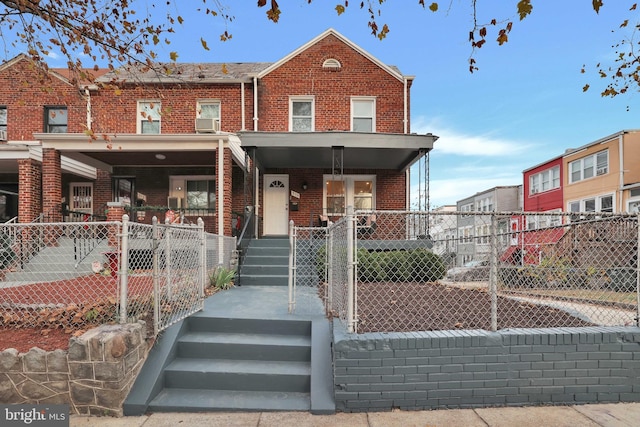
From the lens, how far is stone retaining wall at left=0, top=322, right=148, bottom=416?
10.3 ft

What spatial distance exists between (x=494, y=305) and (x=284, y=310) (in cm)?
270

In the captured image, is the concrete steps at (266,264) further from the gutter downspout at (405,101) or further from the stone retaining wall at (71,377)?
the gutter downspout at (405,101)

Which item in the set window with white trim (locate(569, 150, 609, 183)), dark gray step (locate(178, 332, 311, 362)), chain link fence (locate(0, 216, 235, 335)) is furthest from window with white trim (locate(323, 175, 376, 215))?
window with white trim (locate(569, 150, 609, 183))

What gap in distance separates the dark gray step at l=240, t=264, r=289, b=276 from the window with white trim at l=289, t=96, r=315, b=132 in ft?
19.8

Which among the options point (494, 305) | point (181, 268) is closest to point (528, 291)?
point (494, 305)

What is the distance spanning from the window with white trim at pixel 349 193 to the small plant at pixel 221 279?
5696 millimetres

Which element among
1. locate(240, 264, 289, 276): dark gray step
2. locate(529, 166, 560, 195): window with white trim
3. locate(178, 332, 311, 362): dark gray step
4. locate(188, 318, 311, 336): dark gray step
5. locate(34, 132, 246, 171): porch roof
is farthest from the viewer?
locate(529, 166, 560, 195): window with white trim

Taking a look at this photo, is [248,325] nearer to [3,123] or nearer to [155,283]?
[155,283]

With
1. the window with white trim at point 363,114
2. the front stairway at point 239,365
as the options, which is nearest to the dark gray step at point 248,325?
the front stairway at point 239,365

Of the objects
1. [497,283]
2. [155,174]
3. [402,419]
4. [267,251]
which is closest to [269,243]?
[267,251]

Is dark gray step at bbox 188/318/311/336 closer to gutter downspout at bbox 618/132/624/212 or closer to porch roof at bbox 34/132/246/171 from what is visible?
porch roof at bbox 34/132/246/171

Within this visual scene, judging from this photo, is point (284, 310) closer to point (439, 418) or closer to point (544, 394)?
point (439, 418)

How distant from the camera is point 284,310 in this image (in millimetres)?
4820

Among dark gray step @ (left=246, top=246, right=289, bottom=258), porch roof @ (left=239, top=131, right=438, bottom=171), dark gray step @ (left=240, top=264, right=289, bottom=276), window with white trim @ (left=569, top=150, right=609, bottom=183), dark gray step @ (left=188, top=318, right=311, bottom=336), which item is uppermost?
window with white trim @ (left=569, top=150, right=609, bottom=183)
